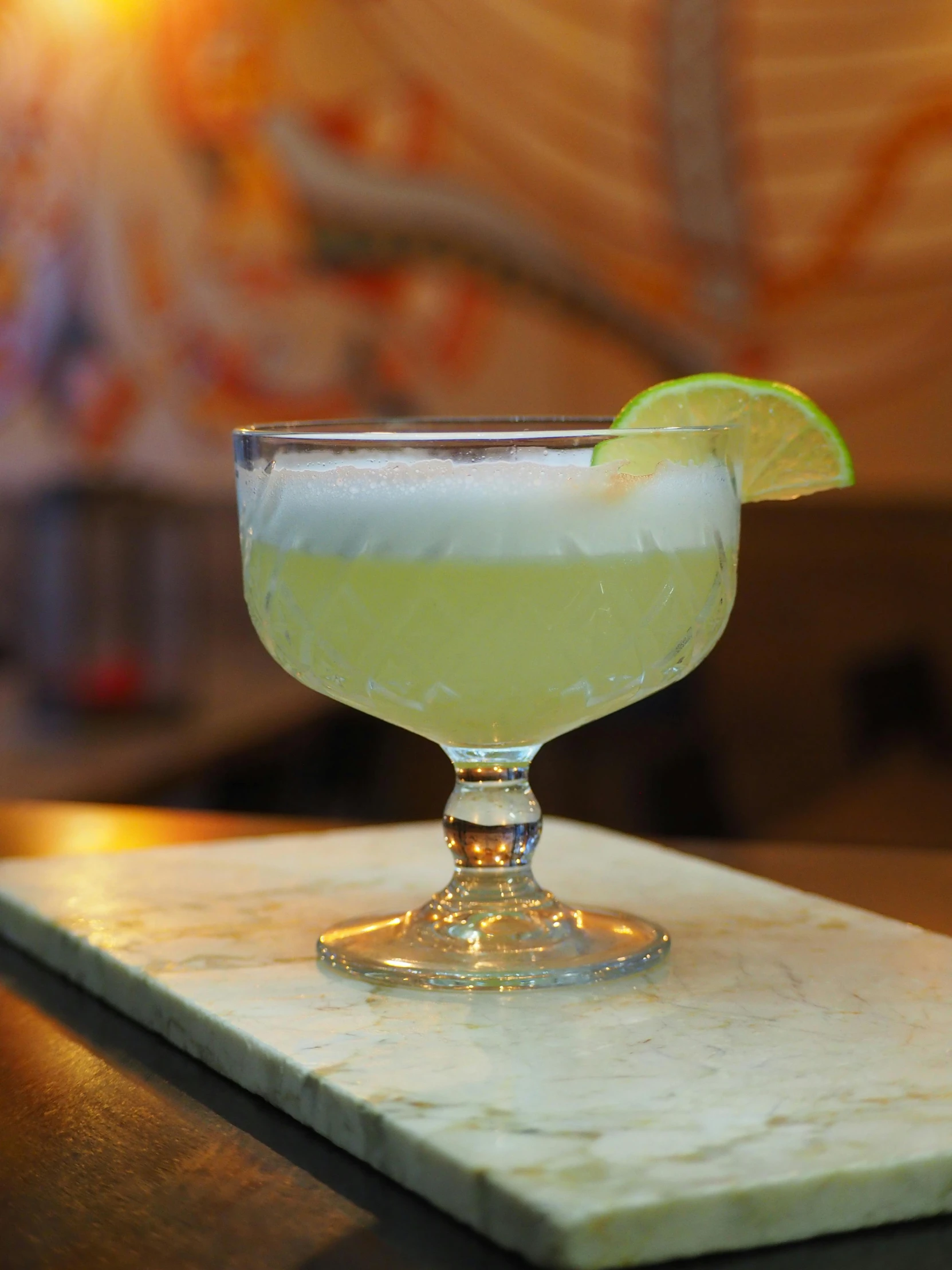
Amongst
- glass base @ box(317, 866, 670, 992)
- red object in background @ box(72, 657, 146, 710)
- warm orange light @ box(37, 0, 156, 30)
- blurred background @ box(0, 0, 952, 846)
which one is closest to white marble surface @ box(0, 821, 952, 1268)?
glass base @ box(317, 866, 670, 992)

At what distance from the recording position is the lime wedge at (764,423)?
822mm

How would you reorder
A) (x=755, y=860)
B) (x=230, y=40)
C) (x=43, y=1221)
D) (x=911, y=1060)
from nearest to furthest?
(x=43, y=1221) < (x=911, y=1060) < (x=755, y=860) < (x=230, y=40)

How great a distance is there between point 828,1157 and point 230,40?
3242 millimetres

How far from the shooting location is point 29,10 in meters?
3.39

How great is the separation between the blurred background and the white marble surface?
7.11 feet

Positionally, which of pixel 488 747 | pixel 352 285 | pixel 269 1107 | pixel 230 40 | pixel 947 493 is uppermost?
pixel 230 40

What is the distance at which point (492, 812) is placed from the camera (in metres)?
0.80

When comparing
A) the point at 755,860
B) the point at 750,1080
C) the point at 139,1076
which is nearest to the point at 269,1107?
the point at 139,1076

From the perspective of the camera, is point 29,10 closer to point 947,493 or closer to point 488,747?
point 947,493

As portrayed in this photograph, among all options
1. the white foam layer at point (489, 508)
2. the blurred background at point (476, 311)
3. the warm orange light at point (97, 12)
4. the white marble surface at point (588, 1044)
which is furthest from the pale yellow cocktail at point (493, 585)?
the warm orange light at point (97, 12)

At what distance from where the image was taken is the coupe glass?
727 mm

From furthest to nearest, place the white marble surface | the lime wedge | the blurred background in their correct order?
the blurred background < the lime wedge < the white marble surface

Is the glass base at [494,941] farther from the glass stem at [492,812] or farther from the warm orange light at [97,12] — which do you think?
the warm orange light at [97,12]

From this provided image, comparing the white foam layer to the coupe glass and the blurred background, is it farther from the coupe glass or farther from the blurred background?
the blurred background
